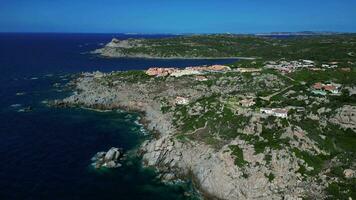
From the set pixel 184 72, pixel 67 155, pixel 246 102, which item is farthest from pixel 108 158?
pixel 184 72

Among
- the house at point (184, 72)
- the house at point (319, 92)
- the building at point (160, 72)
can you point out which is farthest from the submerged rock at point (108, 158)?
the building at point (160, 72)

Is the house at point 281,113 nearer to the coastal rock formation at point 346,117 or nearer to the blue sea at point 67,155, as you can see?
the coastal rock formation at point 346,117

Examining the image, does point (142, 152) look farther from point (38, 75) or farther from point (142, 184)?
point (38, 75)

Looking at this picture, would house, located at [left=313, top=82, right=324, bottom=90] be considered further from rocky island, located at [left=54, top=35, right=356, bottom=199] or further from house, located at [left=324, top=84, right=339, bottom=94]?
house, located at [left=324, top=84, right=339, bottom=94]

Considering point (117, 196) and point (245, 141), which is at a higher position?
point (245, 141)

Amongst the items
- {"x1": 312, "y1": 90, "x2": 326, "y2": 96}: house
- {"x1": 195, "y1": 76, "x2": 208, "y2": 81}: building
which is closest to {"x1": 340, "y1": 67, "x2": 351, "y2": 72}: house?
{"x1": 312, "y1": 90, "x2": 326, "y2": 96}: house

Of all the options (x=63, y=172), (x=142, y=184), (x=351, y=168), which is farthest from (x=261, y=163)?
(x=63, y=172)

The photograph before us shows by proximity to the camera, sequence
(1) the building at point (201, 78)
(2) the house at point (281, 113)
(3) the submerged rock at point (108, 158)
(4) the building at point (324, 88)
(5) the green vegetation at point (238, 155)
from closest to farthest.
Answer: (5) the green vegetation at point (238, 155) → (3) the submerged rock at point (108, 158) → (2) the house at point (281, 113) → (4) the building at point (324, 88) → (1) the building at point (201, 78)
